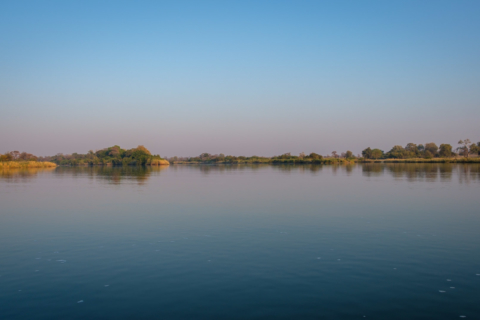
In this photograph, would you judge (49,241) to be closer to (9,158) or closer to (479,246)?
(479,246)

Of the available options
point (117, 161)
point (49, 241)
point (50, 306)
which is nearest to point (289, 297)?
point (50, 306)

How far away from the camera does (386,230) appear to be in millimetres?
14211

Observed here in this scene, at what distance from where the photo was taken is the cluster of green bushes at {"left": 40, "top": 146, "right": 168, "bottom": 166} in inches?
5689

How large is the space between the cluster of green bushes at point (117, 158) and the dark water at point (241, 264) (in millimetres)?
127224

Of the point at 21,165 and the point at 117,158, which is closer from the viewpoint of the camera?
the point at 21,165

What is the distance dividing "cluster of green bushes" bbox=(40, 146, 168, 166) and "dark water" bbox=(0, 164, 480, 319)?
127 m

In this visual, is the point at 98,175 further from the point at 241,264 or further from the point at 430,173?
the point at 430,173

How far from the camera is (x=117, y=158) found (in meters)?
154

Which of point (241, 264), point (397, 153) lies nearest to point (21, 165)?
point (241, 264)

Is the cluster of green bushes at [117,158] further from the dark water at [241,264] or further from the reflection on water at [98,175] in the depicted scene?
the dark water at [241,264]

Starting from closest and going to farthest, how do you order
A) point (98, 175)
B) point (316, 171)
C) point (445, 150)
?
point (98, 175) → point (316, 171) → point (445, 150)

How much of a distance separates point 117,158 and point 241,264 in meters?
155

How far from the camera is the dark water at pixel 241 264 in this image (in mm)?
7238

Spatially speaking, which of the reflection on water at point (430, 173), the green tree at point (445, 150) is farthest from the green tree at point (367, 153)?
the reflection on water at point (430, 173)
